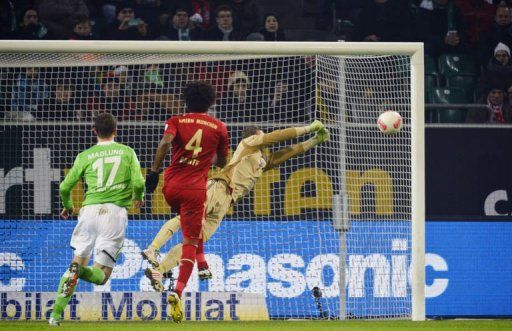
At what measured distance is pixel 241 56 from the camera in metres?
11.4

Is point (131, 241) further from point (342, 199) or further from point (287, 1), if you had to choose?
point (287, 1)

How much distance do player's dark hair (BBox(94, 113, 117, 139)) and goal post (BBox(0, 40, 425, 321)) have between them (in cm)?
211

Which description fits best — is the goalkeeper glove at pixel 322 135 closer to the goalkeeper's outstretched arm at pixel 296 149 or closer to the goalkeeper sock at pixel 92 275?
the goalkeeper's outstretched arm at pixel 296 149

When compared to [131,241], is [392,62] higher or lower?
higher

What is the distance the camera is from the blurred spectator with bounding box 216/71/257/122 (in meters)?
12.1

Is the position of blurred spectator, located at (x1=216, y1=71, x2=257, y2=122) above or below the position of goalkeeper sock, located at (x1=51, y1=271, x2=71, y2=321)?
above

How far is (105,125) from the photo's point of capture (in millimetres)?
9469

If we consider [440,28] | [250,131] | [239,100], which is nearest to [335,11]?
[440,28]

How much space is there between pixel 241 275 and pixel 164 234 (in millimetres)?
2072

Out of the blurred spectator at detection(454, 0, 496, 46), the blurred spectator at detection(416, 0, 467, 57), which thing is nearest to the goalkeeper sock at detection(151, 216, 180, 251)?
the blurred spectator at detection(416, 0, 467, 57)

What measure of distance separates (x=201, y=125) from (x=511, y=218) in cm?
499

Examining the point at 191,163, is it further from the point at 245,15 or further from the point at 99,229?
the point at 245,15

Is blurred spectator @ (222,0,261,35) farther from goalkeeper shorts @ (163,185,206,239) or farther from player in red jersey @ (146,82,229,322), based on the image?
goalkeeper shorts @ (163,185,206,239)

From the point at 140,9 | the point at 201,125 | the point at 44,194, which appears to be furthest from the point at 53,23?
the point at 201,125
